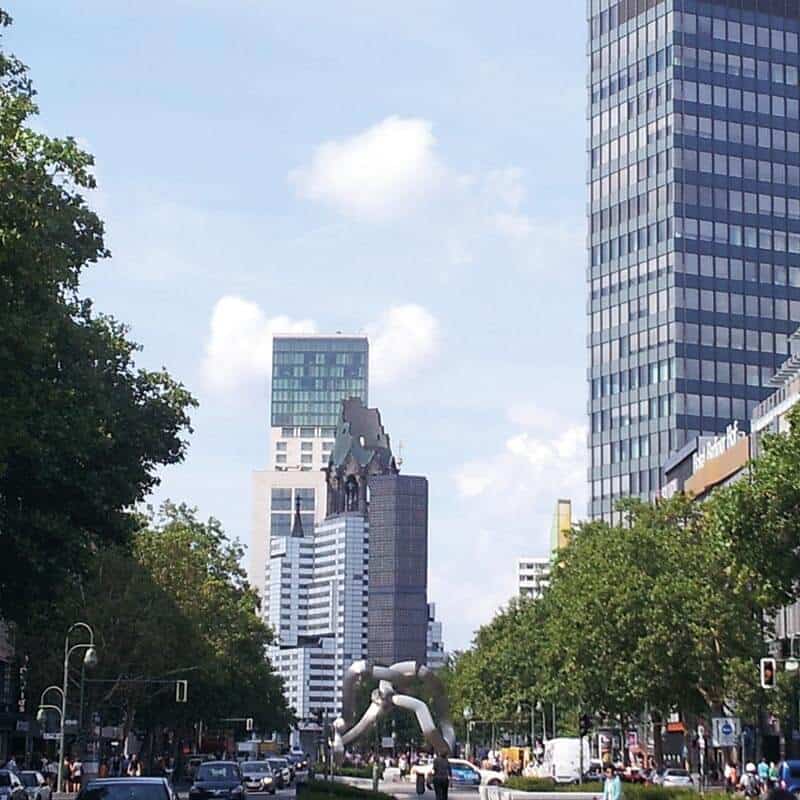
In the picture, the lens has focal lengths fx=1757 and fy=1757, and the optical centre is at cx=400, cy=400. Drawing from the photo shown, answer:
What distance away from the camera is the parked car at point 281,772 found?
9572 centimetres

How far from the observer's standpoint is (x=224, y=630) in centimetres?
10944

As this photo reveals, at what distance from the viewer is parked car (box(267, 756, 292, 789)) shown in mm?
95725

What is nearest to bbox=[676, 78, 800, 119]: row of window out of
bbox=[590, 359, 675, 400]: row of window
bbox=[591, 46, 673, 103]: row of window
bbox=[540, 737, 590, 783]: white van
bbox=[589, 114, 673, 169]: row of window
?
bbox=[589, 114, 673, 169]: row of window

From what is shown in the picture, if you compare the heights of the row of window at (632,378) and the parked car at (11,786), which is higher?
the row of window at (632,378)

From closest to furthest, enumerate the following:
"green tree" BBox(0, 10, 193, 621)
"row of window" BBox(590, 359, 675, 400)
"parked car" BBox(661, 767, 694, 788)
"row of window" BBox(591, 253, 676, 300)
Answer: "green tree" BBox(0, 10, 193, 621) < "parked car" BBox(661, 767, 694, 788) < "row of window" BBox(590, 359, 675, 400) < "row of window" BBox(591, 253, 676, 300)

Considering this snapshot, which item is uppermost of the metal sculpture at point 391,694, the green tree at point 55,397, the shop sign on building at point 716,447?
the shop sign on building at point 716,447

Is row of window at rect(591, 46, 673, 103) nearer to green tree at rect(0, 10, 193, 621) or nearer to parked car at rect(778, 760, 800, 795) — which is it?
parked car at rect(778, 760, 800, 795)

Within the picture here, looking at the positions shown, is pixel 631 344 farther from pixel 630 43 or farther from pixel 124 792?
pixel 124 792

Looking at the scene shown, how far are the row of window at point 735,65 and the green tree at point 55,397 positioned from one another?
363 ft

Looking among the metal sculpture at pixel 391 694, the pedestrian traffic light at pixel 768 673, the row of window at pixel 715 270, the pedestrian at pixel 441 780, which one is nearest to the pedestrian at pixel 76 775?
the metal sculpture at pixel 391 694

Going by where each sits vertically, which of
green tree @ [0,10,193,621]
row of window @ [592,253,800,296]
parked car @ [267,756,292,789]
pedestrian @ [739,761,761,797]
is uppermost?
row of window @ [592,253,800,296]

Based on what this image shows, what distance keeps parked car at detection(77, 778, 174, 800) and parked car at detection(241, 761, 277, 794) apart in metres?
56.1

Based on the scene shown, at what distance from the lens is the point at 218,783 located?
190ft

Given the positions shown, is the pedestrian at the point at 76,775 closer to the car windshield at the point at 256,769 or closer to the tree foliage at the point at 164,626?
the tree foliage at the point at 164,626
